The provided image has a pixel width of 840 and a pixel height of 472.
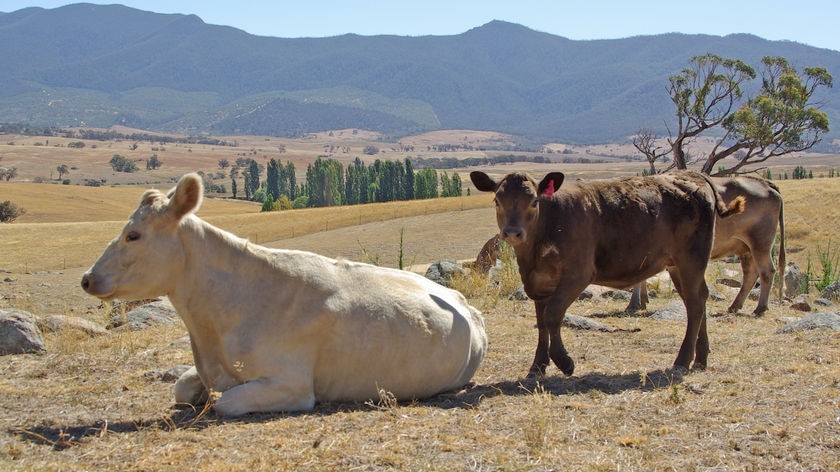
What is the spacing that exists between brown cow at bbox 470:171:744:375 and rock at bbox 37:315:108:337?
6303mm

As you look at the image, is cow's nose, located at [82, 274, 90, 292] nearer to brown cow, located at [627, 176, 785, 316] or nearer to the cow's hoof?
the cow's hoof

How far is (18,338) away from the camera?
1084cm

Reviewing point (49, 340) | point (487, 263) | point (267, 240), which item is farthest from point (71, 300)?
point (267, 240)

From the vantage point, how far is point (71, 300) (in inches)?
1225

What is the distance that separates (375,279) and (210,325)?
174 cm

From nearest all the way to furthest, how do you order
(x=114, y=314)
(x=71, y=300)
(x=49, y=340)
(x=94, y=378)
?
(x=94, y=378) → (x=49, y=340) → (x=114, y=314) → (x=71, y=300)

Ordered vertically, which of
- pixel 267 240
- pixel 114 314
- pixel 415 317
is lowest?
pixel 267 240

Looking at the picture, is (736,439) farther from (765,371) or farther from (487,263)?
(487,263)

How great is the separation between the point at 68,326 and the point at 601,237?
773 cm

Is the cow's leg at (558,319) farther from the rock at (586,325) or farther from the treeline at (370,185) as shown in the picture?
the treeline at (370,185)

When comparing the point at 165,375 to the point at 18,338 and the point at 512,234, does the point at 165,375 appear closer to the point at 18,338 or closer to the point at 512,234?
the point at 18,338

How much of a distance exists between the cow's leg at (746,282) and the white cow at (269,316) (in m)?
9.35

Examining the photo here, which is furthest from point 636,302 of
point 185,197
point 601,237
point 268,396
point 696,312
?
point 185,197

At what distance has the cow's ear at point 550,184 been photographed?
9586 mm
